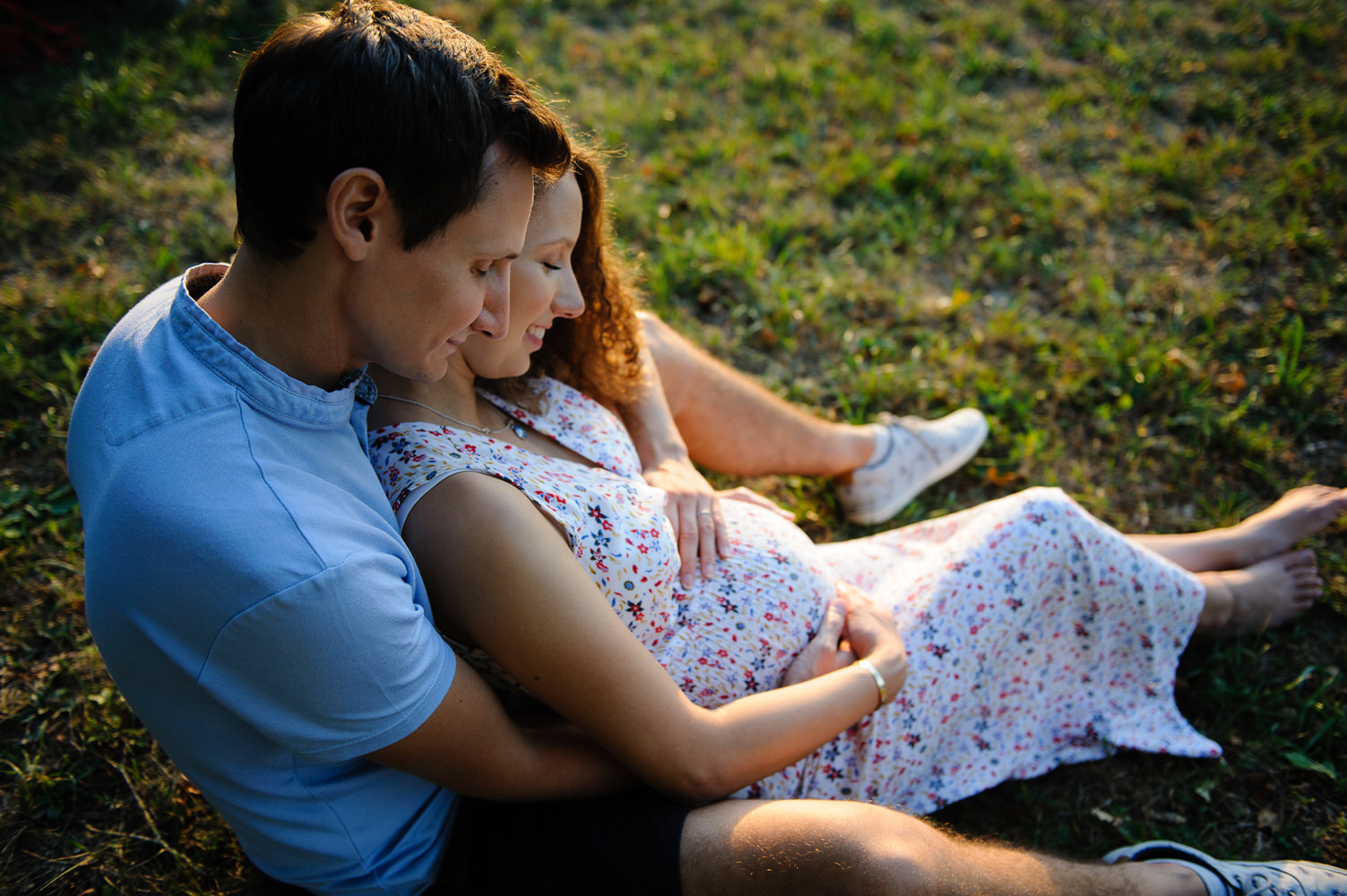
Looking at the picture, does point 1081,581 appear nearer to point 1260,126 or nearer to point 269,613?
point 269,613

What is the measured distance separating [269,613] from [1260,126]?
5.71 metres

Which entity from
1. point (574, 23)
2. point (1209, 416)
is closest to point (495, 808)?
point (1209, 416)

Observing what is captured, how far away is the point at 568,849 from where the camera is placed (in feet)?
5.71

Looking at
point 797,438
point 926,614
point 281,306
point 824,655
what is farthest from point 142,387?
point 797,438

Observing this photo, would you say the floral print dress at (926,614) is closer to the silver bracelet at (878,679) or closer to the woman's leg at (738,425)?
the silver bracelet at (878,679)

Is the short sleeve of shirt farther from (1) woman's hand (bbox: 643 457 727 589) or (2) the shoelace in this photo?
(2) the shoelace

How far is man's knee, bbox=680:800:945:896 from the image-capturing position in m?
1.60

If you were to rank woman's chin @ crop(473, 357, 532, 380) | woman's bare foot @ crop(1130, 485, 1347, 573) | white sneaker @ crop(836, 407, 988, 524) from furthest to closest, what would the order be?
1. white sneaker @ crop(836, 407, 988, 524)
2. woman's bare foot @ crop(1130, 485, 1347, 573)
3. woman's chin @ crop(473, 357, 532, 380)

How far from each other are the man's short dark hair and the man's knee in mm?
1314

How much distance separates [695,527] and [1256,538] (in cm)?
202

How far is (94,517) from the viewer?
1330 millimetres

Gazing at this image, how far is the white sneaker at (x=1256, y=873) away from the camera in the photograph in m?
1.96

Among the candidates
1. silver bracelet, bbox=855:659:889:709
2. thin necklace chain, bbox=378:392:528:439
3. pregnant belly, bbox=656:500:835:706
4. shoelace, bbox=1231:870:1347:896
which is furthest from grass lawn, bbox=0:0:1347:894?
thin necklace chain, bbox=378:392:528:439

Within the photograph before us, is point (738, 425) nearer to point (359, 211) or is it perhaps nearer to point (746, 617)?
point (746, 617)
